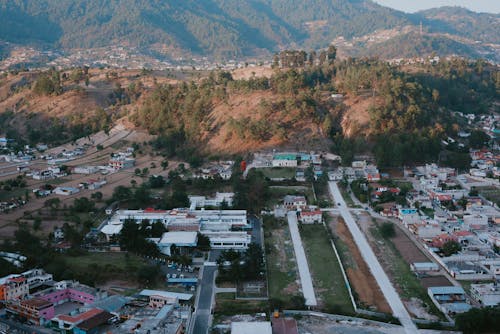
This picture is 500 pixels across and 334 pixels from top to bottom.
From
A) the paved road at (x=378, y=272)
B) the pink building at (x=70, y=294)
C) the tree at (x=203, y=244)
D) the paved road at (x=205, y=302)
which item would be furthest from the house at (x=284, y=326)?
the tree at (x=203, y=244)

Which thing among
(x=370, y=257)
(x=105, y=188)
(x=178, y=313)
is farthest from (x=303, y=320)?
(x=105, y=188)

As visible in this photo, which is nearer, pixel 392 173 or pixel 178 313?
pixel 178 313

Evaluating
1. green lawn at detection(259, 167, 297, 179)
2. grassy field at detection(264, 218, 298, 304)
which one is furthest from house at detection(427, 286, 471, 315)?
green lawn at detection(259, 167, 297, 179)

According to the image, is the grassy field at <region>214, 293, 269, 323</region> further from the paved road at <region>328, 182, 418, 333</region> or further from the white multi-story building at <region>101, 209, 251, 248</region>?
the white multi-story building at <region>101, 209, 251, 248</region>

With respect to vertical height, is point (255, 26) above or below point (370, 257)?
above

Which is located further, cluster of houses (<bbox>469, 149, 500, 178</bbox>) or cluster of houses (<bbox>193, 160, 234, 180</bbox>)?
cluster of houses (<bbox>469, 149, 500, 178</bbox>)

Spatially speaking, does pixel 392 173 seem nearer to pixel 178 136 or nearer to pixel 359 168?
pixel 359 168

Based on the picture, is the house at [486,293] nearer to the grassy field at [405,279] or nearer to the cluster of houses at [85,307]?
the grassy field at [405,279]
